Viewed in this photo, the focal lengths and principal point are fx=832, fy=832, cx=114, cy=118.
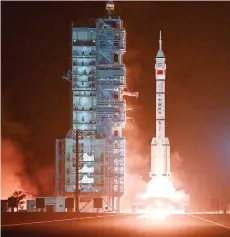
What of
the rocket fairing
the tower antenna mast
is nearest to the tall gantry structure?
the tower antenna mast

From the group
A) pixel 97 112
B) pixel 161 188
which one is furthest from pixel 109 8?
pixel 161 188

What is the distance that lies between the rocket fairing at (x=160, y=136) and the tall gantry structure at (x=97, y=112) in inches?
116

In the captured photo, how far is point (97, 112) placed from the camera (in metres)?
75.9

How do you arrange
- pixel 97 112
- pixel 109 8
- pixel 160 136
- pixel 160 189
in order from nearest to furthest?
pixel 160 136, pixel 97 112, pixel 160 189, pixel 109 8

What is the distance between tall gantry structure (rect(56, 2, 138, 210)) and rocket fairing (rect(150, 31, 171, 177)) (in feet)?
9.67

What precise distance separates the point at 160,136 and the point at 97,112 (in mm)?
6143

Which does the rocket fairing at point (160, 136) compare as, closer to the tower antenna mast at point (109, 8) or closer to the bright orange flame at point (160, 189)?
the bright orange flame at point (160, 189)

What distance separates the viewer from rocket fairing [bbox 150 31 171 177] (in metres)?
75.1

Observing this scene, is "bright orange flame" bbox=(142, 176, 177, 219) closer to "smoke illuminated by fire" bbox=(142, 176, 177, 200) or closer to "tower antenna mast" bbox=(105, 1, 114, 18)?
"smoke illuminated by fire" bbox=(142, 176, 177, 200)

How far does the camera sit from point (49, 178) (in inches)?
3290

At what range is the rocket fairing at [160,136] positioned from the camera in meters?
75.1

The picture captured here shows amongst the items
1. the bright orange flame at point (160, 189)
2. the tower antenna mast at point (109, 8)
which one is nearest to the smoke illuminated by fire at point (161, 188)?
the bright orange flame at point (160, 189)

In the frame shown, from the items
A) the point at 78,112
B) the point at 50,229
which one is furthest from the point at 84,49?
the point at 50,229

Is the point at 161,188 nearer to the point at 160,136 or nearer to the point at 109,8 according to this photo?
the point at 160,136
